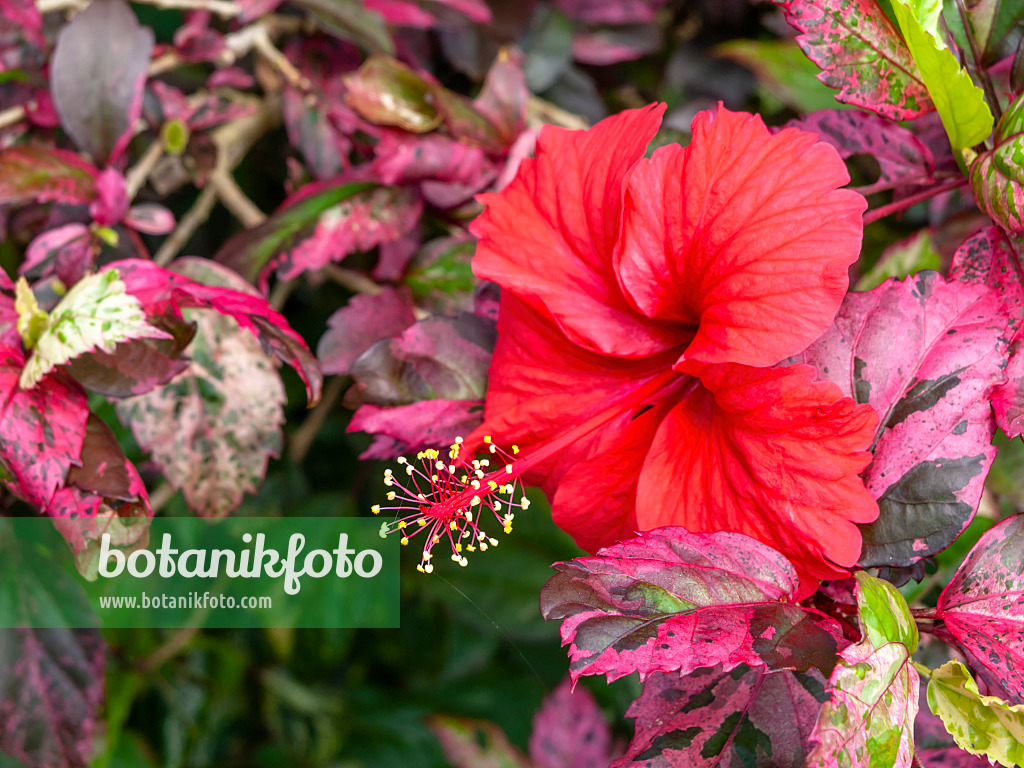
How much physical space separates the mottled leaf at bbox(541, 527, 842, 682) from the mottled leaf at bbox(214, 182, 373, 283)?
17.4 inches

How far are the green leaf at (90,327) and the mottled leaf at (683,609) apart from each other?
338mm

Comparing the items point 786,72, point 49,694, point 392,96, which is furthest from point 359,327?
point 786,72

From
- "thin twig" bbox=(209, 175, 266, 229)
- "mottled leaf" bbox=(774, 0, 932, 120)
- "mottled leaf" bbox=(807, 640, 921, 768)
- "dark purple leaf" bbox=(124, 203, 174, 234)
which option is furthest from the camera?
"thin twig" bbox=(209, 175, 266, 229)

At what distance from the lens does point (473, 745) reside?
92 centimetres

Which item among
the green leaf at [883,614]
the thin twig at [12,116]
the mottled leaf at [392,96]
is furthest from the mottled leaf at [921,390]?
the thin twig at [12,116]

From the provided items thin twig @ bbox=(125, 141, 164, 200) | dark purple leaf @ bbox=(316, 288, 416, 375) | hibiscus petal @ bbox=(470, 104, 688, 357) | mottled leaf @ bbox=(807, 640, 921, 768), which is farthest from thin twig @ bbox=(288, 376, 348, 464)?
mottled leaf @ bbox=(807, 640, 921, 768)

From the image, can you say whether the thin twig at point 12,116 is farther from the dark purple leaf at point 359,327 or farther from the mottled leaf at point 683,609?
the mottled leaf at point 683,609

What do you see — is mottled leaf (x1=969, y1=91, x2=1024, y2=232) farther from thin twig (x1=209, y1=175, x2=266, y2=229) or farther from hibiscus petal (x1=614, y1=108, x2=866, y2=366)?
thin twig (x1=209, y1=175, x2=266, y2=229)

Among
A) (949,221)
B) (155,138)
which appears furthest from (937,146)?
(155,138)

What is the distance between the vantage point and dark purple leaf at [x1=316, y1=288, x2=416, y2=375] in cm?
67

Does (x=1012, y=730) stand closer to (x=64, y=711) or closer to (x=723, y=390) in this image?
(x=723, y=390)

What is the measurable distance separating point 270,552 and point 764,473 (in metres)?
0.52

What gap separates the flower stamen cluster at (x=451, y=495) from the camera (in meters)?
0.48

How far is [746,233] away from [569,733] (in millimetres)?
704
